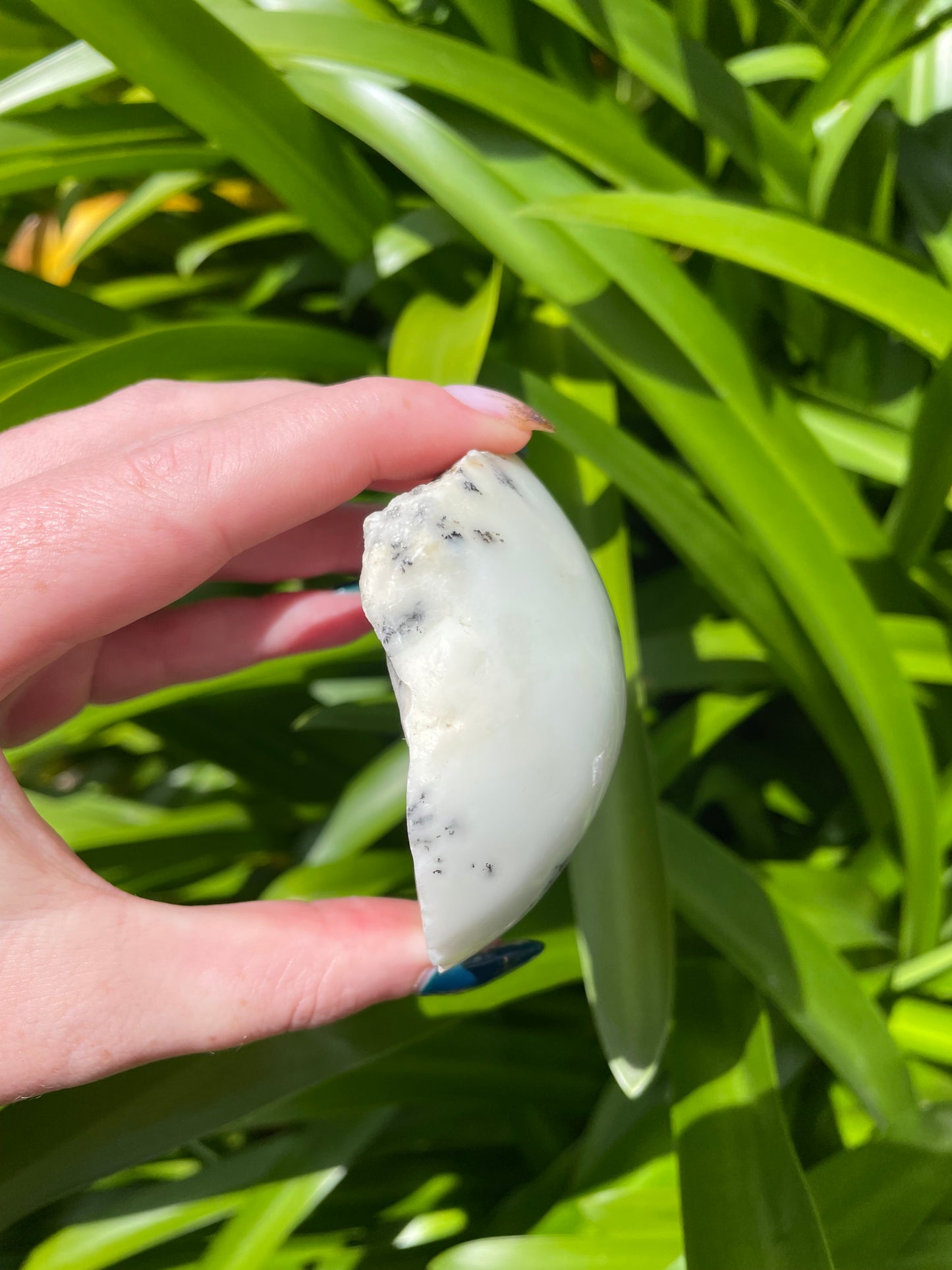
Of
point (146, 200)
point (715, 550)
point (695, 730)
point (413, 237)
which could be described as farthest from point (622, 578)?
point (146, 200)

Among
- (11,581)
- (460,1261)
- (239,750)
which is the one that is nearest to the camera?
(11,581)

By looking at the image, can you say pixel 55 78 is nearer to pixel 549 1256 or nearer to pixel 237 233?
pixel 237 233

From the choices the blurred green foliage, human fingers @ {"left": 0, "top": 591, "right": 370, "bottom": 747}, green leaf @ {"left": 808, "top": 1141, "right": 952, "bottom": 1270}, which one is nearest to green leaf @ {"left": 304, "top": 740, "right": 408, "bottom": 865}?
the blurred green foliage

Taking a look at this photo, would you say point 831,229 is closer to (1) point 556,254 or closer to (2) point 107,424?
(1) point 556,254

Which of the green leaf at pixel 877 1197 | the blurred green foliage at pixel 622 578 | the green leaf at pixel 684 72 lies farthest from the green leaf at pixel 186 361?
→ the green leaf at pixel 877 1197

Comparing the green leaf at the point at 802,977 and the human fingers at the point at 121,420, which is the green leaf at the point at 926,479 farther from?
the human fingers at the point at 121,420

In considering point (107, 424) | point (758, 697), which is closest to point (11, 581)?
point (107, 424)

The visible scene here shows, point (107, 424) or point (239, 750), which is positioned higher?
point (107, 424)
